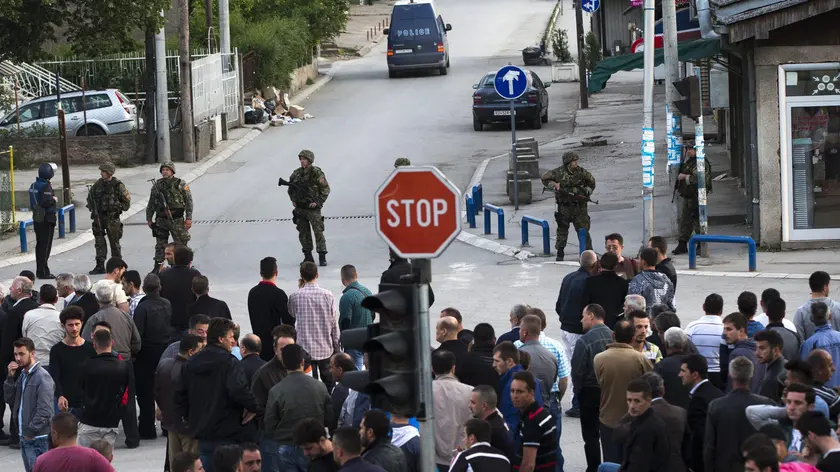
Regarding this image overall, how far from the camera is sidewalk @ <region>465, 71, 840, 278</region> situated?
771 inches

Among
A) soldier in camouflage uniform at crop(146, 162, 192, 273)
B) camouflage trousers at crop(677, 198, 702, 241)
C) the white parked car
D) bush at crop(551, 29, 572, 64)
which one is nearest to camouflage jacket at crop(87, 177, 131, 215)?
soldier in camouflage uniform at crop(146, 162, 192, 273)

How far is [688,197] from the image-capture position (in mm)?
20047

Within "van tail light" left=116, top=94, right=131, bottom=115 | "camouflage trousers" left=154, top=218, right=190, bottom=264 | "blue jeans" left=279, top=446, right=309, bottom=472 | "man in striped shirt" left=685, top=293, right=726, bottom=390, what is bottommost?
"blue jeans" left=279, top=446, right=309, bottom=472

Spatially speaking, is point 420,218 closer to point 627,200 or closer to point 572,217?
point 572,217

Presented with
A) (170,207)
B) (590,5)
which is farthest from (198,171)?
(590,5)

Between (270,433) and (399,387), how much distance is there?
287 cm

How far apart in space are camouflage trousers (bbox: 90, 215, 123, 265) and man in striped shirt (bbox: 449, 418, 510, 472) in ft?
44.2

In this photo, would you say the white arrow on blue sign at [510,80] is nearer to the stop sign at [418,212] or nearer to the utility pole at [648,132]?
the utility pole at [648,132]

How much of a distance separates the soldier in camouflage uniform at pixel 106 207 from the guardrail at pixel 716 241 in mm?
8441

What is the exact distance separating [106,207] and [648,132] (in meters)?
Result: 8.26

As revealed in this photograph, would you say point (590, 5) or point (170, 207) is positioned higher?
point (590, 5)

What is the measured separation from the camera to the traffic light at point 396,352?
6.61 metres

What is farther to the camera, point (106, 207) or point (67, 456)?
point (106, 207)

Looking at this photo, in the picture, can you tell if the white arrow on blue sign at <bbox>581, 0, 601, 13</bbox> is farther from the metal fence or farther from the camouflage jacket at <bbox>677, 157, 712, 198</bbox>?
the camouflage jacket at <bbox>677, 157, 712, 198</bbox>
